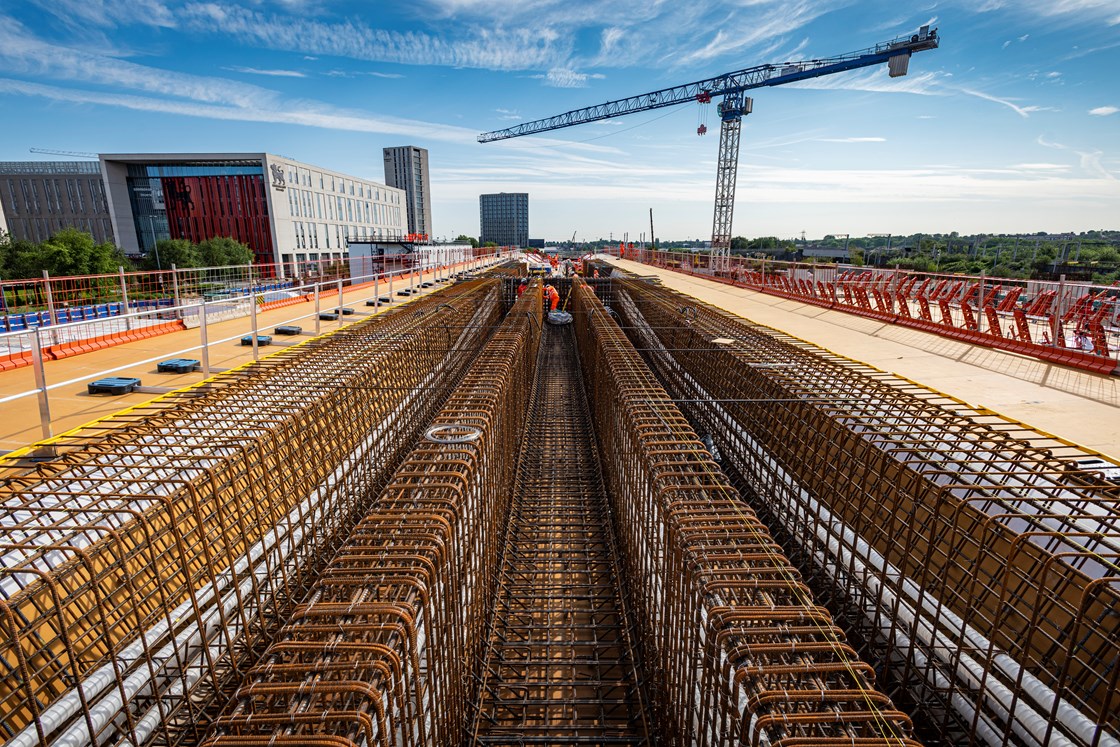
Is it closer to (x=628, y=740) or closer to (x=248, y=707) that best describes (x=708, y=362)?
(x=628, y=740)

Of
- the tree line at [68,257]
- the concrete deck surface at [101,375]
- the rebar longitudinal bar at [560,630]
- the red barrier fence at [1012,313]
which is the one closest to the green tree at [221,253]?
the tree line at [68,257]

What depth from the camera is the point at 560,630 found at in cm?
550

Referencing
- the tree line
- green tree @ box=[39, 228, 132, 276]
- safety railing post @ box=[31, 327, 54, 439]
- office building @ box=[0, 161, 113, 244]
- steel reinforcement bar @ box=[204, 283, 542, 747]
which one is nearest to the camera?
steel reinforcement bar @ box=[204, 283, 542, 747]

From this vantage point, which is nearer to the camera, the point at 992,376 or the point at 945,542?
the point at 945,542

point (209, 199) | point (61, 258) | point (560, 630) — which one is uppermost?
point (209, 199)

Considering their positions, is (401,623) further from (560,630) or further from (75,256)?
(75,256)

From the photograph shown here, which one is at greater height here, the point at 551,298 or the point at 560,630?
the point at 551,298

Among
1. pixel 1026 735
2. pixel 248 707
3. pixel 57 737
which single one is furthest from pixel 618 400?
pixel 57 737

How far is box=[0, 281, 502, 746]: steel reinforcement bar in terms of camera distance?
288cm

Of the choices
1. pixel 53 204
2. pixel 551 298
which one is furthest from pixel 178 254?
pixel 53 204

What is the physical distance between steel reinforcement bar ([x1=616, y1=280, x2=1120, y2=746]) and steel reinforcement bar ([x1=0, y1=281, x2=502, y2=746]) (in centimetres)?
497

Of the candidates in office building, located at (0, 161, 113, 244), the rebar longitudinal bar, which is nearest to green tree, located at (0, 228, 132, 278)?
office building, located at (0, 161, 113, 244)

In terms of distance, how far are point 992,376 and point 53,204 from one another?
12705 centimetres

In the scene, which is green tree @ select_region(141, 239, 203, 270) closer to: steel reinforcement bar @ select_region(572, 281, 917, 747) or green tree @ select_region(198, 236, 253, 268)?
green tree @ select_region(198, 236, 253, 268)
